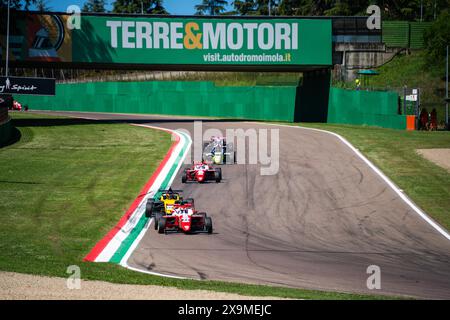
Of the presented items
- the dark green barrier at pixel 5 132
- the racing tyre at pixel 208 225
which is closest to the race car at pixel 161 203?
the racing tyre at pixel 208 225

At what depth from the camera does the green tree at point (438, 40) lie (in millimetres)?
48438

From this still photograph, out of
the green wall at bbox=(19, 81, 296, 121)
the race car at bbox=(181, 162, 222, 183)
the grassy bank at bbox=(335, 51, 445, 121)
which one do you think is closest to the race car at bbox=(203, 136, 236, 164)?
the race car at bbox=(181, 162, 222, 183)

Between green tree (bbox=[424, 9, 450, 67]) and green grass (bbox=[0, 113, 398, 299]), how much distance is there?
1970 cm

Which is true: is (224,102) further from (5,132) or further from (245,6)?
(245,6)

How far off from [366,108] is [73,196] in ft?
A: 81.2

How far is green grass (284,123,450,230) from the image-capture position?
22.7 m

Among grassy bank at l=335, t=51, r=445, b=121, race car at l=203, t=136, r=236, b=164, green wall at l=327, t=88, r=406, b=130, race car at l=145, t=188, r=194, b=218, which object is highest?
grassy bank at l=335, t=51, r=445, b=121

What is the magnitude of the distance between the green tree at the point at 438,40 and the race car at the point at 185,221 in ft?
112

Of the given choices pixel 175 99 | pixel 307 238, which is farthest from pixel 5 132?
pixel 175 99

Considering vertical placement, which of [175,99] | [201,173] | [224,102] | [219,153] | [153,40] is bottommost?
[201,173]

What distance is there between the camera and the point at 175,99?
62.5m

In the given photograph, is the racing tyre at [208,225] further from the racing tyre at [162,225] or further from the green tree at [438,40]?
the green tree at [438,40]

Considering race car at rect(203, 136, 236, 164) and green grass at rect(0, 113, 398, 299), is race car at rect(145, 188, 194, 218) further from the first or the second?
race car at rect(203, 136, 236, 164)
